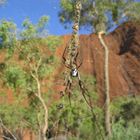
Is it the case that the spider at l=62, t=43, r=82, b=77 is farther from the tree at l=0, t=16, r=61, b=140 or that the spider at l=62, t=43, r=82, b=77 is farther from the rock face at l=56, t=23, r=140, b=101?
the rock face at l=56, t=23, r=140, b=101

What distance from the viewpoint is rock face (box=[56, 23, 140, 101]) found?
80688 millimetres

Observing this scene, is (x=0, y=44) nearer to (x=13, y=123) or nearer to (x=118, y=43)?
(x=13, y=123)

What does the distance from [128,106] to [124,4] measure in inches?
887

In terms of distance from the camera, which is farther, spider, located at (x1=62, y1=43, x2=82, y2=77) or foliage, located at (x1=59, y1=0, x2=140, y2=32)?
foliage, located at (x1=59, y1=0, x2=140, y2=32)

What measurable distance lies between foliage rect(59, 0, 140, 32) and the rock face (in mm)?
51958

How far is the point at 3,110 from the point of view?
1661 inches

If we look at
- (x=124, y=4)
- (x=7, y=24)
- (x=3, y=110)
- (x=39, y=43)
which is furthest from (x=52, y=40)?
(x=3, y=110)

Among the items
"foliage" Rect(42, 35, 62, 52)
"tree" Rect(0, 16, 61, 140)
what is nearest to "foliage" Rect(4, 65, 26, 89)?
"tree" Rect(0, 16, 61, 140)

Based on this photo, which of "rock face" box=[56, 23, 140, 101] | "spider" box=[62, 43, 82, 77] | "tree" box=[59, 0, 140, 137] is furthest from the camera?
"rock face" box=[56, 23, 140, 101]

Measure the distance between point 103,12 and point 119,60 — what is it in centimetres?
6235

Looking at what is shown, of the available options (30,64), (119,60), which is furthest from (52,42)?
(119,60)

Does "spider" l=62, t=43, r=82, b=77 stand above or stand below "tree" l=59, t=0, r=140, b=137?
below

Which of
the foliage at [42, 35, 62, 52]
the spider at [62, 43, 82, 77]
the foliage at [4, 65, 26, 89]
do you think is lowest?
the spider at [62, 43, 82, 77]

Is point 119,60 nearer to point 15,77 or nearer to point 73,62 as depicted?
point 15,77
